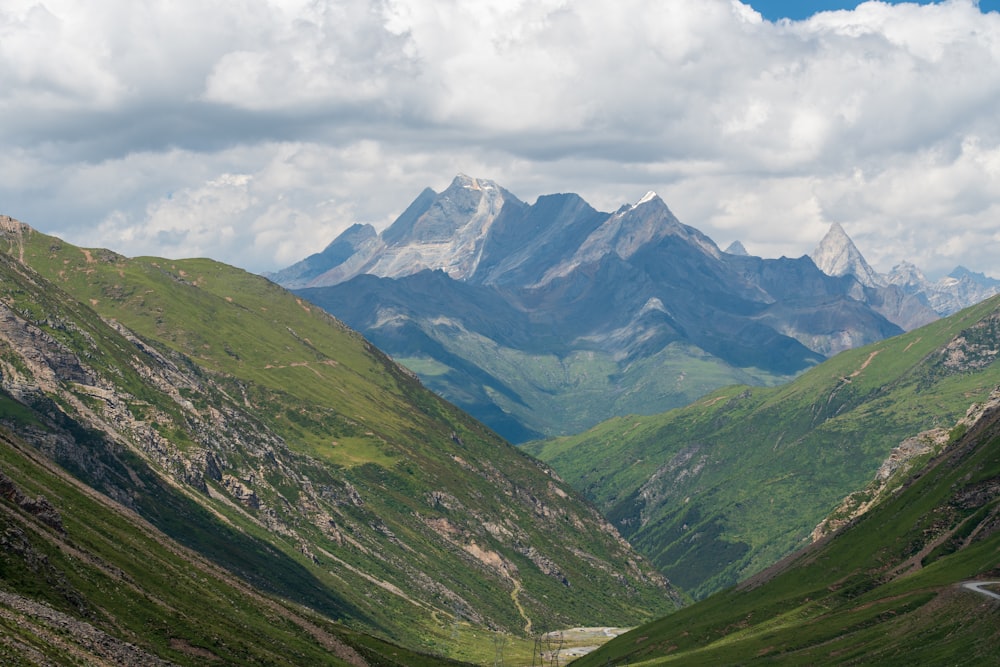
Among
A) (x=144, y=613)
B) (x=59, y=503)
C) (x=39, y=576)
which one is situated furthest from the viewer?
(x=59, y=503)

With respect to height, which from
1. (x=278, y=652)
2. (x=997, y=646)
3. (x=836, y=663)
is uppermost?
(x=997, y=646)

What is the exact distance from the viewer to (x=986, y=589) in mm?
194750

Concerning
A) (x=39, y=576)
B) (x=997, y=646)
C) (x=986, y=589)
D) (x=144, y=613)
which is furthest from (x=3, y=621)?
(x=986, y=589)

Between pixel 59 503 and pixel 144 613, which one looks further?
pixel 59 503

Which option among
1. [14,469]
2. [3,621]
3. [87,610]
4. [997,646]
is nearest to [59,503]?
[14,469]

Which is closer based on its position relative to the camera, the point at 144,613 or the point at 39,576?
the point at 39,576

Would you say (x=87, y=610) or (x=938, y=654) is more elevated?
(x=938, y=654)

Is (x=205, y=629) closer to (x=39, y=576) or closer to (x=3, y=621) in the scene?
(x=39, y=576)

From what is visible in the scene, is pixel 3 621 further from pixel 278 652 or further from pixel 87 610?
pixel 278 652

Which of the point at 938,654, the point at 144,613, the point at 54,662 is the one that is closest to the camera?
the point at 54,662

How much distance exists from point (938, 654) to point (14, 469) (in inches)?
6340

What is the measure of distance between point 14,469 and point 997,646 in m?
166

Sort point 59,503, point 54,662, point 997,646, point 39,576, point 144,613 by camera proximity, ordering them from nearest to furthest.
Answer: point 54,662, point 39,576, point 144,613, point 997,646, point 59,503

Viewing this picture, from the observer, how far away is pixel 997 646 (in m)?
166
